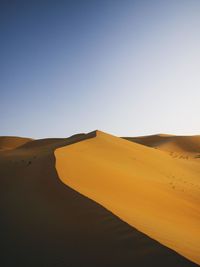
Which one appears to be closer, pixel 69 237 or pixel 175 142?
pixel 69 237

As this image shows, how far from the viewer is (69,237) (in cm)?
435

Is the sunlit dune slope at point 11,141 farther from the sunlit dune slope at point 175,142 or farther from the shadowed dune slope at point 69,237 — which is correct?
the shadowed dune slope at point 69,237

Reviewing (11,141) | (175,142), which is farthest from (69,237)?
(11,141)

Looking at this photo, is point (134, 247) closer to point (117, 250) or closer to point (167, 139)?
point (117, 250)

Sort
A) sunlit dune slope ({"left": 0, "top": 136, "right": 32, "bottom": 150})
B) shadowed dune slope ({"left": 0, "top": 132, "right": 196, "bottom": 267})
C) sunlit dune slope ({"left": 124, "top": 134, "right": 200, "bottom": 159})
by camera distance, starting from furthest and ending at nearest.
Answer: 1. sunlit dune slope ({"left": 0, "top": 136, "right": 32, "bottom": 150})
2. sunlit dune slope ({"left": 124, "top": 134, "right": 200, "bottom": 159})
3. shadowed dune slope ({"left": 0, "top": 132, "right": 196, "bottom": 267})

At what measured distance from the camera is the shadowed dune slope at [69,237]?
3570mm

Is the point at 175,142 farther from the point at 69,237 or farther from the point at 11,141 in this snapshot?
the point at 69,237

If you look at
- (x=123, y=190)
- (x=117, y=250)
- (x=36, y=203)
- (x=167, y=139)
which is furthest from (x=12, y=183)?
(x=167, y=139)

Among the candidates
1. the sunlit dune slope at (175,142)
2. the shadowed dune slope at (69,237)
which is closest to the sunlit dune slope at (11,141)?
the sunlit dune slope at (175,142)

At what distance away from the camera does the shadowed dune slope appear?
3.57 metres

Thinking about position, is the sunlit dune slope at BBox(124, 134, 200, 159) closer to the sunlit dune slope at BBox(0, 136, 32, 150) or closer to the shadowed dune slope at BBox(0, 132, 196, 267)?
the sunlit dune slope at BBox(0, 136, 32, 150)

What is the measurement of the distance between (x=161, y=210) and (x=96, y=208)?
2516 mm

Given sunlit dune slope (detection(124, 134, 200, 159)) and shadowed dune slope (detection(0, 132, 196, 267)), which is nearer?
shadowed dune slope (detection(0, 132, 196, 267))

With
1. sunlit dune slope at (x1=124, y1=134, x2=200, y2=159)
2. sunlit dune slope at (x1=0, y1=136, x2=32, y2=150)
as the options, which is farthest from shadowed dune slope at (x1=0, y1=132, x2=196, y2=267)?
sunlit dune slope at (x1=0, y1=136, x2=32, y2=150)
